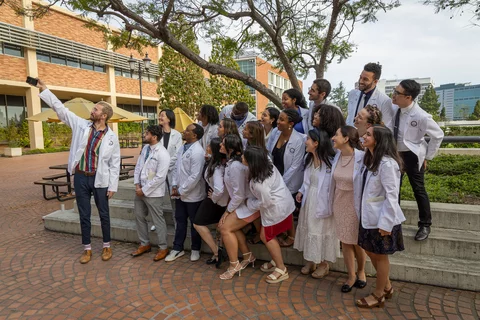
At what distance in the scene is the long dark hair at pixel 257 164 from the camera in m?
3.35

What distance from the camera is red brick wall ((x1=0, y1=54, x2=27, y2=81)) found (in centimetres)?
1959

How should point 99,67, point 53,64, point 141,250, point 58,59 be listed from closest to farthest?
point 141,250
point 53,64
point 58,59
point 99,67

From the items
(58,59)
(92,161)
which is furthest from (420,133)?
(58,59)

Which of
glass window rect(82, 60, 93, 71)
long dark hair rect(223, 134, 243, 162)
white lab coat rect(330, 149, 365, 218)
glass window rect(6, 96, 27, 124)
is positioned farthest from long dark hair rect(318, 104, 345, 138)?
glass window rect(6, 96, 27, 124)

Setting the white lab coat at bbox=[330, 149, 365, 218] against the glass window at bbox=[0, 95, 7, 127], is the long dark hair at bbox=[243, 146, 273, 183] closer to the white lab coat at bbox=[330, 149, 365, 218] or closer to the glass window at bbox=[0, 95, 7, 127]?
the white lab coat at bbox=[330, 149, 365, 218]

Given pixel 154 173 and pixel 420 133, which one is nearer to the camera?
pixel 420 133

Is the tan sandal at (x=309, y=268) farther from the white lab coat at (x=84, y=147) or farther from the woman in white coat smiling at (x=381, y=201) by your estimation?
the white lab coat at (x=84, y=147)

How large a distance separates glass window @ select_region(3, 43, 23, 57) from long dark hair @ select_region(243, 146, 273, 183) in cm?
2342

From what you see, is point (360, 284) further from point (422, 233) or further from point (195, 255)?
point (195, 255)

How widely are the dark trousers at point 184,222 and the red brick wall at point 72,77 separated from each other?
73.8ft

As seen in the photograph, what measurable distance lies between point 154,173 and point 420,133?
10.9 feet

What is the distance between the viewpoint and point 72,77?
23.8 meters

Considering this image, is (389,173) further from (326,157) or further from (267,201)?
(267,201)

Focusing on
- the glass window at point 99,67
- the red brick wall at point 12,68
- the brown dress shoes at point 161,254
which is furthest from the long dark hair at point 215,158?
the glass window at point 99,67
